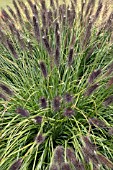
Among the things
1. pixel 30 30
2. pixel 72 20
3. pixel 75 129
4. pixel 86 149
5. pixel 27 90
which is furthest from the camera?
pixel 30 30

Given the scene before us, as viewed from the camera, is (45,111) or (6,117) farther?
(6,117)

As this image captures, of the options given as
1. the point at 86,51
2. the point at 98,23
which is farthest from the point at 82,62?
the point at 98,23

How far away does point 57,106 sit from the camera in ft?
6.09

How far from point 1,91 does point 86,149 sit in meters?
0.71

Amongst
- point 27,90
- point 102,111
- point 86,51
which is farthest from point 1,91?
point 86,51

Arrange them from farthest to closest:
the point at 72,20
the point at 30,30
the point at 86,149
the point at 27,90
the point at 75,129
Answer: the point at 30,30
the point at 72,20
the point at 27,90
the point at 75,129
the point at 86,149

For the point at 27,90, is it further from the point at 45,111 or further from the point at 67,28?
the point at 67,28

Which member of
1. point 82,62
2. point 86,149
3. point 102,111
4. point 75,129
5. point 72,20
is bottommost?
point 86,149

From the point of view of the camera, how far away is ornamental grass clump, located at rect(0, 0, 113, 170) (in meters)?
1.89

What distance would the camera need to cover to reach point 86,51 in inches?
109

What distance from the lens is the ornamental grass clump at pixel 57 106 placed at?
189 centimetres

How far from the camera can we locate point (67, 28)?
2.85 meters

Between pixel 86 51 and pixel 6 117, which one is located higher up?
pixel 86 51

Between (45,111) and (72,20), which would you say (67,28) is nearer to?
(72,20)
